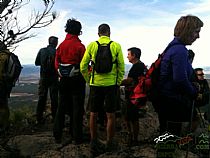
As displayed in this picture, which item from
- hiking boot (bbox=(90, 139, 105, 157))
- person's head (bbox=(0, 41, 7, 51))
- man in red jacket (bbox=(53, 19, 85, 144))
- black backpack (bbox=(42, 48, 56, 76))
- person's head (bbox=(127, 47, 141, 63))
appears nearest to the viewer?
hiking boot (bbox=(90, 139, 105, 157))

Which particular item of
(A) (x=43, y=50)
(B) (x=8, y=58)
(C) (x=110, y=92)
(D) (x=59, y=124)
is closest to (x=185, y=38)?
(C) (x=110, y=92)

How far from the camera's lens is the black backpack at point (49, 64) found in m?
8.33

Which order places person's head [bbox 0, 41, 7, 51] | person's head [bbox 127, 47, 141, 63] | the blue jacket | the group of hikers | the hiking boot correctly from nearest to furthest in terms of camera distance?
the blue jacket, the group of hikers, the hiking boot, person's head [bbox 127, 47, 141, 63], person's head [bbox 0, 41, 7, 51]

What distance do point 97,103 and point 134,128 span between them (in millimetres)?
1089

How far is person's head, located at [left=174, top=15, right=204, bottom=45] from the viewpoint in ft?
14.3

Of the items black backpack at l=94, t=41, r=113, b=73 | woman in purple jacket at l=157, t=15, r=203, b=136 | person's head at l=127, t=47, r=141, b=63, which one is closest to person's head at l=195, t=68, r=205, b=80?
person's head at l=127, t=47, r=141, b=63

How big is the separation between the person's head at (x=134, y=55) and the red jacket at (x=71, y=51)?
0.89 m

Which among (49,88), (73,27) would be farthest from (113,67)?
(49,88)

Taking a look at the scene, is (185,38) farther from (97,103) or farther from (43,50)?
(43,50)

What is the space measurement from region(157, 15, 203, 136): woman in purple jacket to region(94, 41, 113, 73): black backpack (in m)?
1.68

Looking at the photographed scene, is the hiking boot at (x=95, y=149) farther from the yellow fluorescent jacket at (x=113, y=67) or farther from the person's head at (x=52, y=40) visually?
the person's head at (x=52, y=40)

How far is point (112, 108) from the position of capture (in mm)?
6219

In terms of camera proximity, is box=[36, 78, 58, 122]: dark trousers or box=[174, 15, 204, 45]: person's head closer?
box=[174, 15, 204, 45]: person's head

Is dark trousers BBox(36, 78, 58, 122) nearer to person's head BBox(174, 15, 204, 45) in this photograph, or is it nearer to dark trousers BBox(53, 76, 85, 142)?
dark trousers BBox(53, 76, 85, 142)
